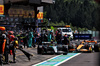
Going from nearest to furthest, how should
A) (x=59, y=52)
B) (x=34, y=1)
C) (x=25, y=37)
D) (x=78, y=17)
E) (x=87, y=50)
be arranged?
(x=59, y=52) → (x=87, y=50) → (x=25, y=37) → (x=34, y=1) → (x=78, y=17)

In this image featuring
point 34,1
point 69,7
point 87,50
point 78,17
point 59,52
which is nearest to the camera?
point 59,52

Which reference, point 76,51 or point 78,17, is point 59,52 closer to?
point 76,51

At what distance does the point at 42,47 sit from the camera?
1705 centimetres

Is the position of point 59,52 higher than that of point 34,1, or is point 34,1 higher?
point 34,1

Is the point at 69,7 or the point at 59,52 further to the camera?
the point at 69,7

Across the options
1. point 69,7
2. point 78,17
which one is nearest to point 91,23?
point 78,17

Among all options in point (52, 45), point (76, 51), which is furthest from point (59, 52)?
point (76, 51)

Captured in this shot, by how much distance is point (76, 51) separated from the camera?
19.2 m

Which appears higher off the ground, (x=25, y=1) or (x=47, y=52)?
(x=25, y=1)

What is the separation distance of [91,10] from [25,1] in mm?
48131

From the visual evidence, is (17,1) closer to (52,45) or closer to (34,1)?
(34,1)

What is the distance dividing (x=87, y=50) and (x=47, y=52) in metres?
3.37

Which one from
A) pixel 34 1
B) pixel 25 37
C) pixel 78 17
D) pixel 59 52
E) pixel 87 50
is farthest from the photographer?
pixel 78 17

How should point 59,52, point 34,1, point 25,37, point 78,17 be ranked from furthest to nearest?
point 78,17, point 34,1, point 25,37, point 59,52
